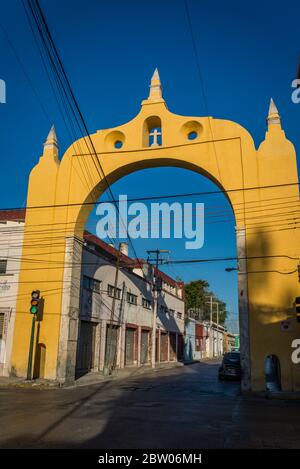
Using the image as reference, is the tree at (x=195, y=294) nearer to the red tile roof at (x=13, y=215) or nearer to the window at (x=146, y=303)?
the window at (x=146, y=303)

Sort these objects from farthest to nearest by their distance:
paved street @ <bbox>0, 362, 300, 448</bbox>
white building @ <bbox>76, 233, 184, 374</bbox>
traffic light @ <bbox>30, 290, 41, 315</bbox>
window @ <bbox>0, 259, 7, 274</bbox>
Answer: white building @ <bbox>76, 233, 184, 374</bbox> → window @ <bbox>0, 259, 7, 274</bbox> → traffic light @ <bbox>30, 290, 41, 315</bbox> → paved street @ <bbox>0, 362, 300, 448</bbox>

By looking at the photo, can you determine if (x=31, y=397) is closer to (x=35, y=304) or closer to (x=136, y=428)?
(x=35, y=304)

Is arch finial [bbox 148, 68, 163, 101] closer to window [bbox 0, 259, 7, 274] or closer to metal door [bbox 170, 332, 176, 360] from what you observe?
window [bbox 0, 259, 7, 274]

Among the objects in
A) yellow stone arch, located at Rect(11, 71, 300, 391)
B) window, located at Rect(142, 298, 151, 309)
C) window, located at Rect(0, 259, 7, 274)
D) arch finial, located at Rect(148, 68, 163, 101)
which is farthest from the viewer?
window, located at Rect(142, 298, 151, 309)

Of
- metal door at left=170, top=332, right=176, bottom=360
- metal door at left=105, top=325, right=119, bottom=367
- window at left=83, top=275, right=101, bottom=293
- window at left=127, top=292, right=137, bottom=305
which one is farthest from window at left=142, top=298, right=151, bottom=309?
window at left=83, top=275, right=101, bottom=293

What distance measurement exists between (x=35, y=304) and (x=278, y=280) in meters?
10.6

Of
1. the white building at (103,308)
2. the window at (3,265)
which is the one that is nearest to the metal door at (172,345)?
the white building at (103,308)

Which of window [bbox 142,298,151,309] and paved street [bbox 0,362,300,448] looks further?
window [bbox 142,298,151,309]

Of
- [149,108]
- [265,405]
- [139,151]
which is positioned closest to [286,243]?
[265,405]

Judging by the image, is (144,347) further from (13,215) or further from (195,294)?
(195,294)

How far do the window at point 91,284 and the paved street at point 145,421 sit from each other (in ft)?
37.9

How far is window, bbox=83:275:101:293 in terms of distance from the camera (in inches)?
1043

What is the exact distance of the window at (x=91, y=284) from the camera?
26.5 meters

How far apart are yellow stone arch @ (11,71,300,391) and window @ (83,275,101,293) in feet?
16.6
